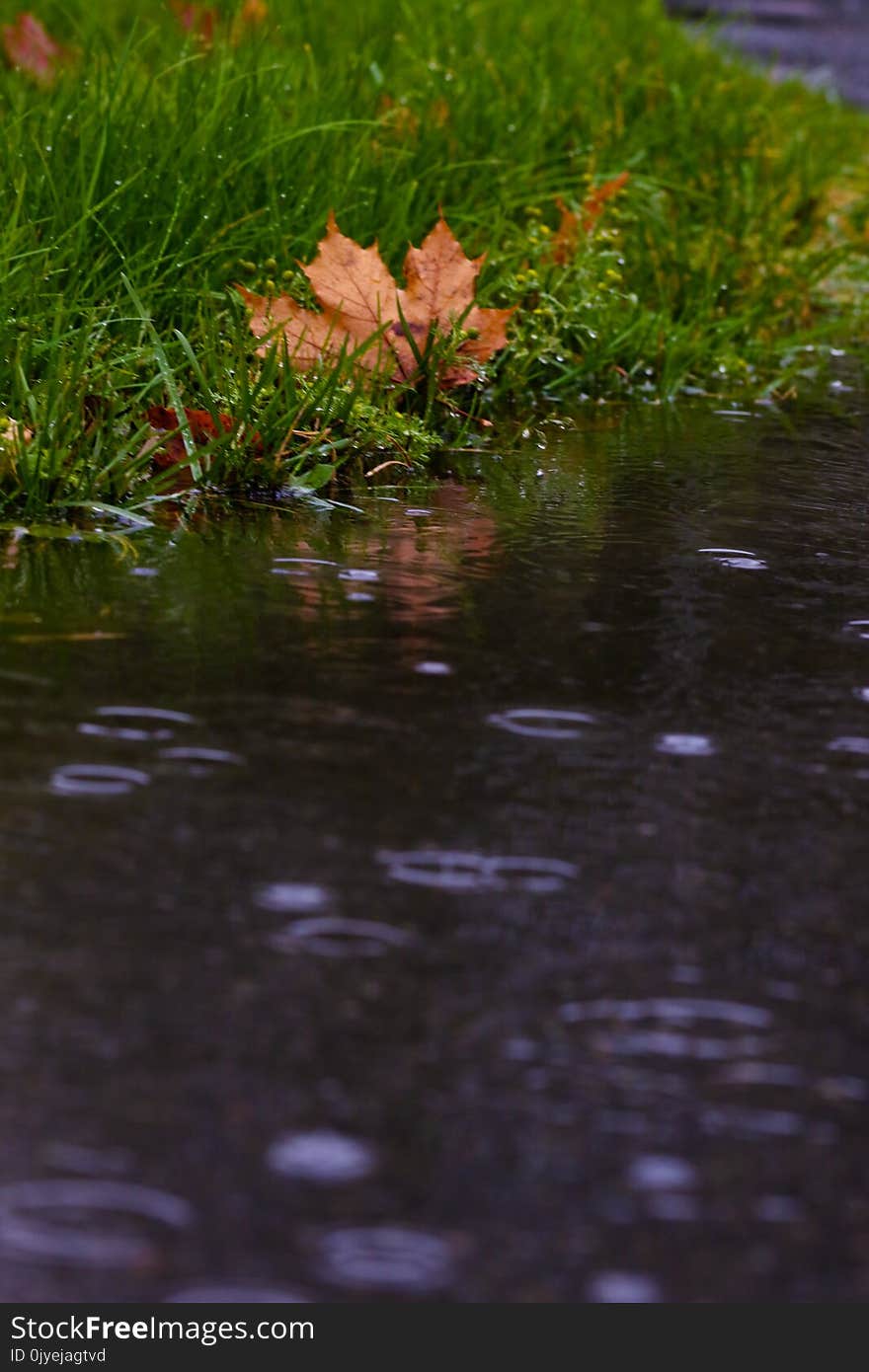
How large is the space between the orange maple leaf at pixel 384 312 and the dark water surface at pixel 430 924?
759 mm

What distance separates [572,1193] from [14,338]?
7.03ft

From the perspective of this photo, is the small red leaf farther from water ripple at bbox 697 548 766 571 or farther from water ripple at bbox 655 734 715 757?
water ripple at bbox 655 734 715 757

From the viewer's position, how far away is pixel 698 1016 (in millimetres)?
1626

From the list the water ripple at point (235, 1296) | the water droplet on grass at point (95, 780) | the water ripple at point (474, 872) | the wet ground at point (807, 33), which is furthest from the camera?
the wet ground at point (807, 33)

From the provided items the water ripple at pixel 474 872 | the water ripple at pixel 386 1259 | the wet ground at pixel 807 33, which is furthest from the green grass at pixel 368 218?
the wet ground at pixel 807 33

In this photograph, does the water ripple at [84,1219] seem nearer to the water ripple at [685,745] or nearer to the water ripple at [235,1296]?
the water ripple at [235,1296]

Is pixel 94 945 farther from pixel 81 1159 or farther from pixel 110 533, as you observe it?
pixel 110 533

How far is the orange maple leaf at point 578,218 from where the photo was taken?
441 cm

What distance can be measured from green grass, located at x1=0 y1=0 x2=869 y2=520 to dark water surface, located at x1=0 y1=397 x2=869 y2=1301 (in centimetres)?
42

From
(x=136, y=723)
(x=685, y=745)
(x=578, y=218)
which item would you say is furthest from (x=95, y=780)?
(x=578, y=218)

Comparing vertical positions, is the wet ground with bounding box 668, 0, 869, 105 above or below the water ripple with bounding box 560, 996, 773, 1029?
above

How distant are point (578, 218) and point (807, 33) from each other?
11.4 meters

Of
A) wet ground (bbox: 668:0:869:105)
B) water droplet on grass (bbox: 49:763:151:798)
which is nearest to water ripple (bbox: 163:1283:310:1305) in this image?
water droplet on grass (bbox: 49:763:151:798)

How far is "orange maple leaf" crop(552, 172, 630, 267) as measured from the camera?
441 cm
